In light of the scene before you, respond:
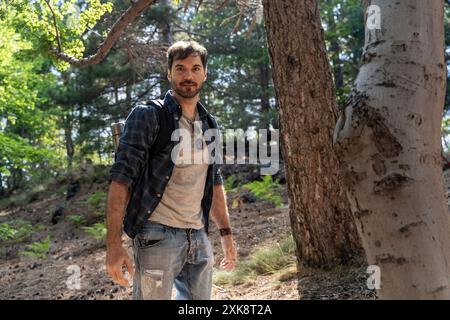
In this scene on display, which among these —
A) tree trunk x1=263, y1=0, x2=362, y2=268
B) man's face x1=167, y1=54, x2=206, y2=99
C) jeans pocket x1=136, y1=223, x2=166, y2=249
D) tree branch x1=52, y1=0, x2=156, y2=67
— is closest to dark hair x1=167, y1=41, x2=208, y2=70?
man's face x1=167, y1=54, x2=206, y2=99

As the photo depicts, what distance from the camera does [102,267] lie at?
24.5ft

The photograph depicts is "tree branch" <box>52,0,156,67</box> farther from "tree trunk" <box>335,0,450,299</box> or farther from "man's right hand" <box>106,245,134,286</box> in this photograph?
"tree trunk" <box>335,0,450,299</box>

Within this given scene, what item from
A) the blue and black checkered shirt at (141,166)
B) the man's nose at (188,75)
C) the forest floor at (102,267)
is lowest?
the forest floor at (102,267)

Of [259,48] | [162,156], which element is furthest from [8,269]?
[259,48]

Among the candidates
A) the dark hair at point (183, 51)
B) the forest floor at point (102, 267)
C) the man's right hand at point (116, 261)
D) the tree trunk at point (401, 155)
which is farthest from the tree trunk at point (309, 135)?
the tree trunk at point (401, 155)

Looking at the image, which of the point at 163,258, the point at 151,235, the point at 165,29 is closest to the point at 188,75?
the point at 151,235

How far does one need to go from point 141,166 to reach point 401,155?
1.41 m

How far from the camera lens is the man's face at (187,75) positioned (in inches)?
107

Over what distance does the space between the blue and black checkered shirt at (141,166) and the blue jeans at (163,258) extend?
0.28 ft

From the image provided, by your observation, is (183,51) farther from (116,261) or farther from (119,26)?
(119,26)

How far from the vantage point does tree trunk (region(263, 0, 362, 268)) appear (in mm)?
4688

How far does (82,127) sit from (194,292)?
1370cm

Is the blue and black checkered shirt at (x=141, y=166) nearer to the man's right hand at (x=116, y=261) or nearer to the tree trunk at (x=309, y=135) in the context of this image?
the man's right hand at (x=116, y=261)

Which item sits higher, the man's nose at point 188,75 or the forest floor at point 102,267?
the man's nose at point 188,75
